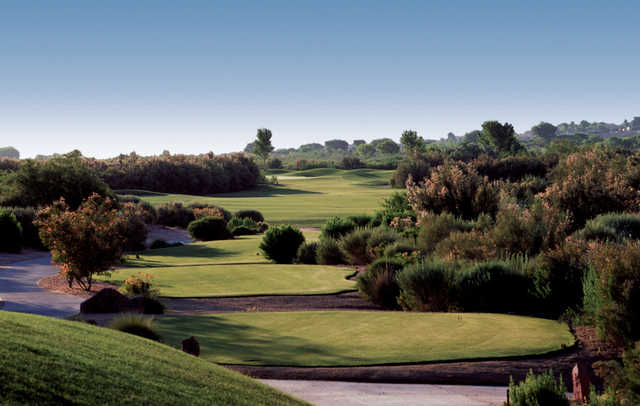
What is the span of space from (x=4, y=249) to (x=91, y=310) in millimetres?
17011

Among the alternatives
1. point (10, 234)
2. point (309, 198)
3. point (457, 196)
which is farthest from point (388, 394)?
point (309, 198)

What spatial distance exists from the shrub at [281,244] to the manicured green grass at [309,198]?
2017 cm

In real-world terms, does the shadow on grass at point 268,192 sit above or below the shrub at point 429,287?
above

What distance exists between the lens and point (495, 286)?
1434 cm

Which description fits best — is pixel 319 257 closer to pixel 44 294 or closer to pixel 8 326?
pixel 44 294

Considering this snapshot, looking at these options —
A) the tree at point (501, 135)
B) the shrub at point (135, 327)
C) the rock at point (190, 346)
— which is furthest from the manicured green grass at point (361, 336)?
the tree at point (501, 135)

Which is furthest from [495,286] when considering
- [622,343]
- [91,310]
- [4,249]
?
[4,249]

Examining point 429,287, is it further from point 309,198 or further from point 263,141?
point 263,141

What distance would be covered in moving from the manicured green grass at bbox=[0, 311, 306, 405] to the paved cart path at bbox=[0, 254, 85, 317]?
7291mm

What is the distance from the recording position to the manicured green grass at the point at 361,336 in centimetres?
1068

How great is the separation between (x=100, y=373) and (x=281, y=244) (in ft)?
63.3

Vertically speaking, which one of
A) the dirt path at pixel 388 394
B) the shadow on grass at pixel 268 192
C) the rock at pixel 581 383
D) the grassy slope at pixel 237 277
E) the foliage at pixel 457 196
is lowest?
the grassy slope at pixel 237 277

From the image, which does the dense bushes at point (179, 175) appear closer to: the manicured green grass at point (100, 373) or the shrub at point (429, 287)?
the shrub at point (429, 287)

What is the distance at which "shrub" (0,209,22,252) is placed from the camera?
28.4 meters
